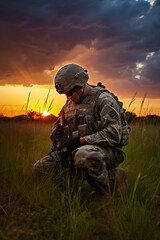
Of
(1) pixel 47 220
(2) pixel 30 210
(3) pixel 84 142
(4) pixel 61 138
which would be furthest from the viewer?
(4) pixel 61 138

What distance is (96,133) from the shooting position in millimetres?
2721

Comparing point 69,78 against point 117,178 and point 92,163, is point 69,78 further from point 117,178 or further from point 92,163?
point 117,178

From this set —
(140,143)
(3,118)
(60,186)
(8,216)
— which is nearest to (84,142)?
(60,186)

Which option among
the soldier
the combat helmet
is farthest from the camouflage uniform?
the combat helmet

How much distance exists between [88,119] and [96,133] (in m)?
0.25

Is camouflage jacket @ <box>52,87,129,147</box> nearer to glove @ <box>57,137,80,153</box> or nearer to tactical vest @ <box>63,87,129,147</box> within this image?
tactical vest @ <box>63,87,129,147</box>

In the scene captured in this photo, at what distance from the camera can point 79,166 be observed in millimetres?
2594

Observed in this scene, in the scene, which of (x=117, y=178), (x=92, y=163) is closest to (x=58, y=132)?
(x=92, y=163)

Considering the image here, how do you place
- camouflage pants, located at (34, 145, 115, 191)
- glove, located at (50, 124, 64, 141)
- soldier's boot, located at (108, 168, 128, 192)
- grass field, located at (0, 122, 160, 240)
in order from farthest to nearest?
glove, located at (50, 124, 64, 141) → soldier's boot, located at (108, 168, 128, 192) → camouflage pants, located at (34, 145, 115, 191) → grass field, located at (0, 122, 160, 240)

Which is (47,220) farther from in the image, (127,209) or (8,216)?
(127,209)

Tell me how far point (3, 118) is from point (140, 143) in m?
3.53

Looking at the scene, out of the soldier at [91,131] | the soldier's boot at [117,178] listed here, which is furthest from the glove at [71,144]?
the soldier's boot at [117,178]

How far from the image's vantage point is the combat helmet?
2.93 meters

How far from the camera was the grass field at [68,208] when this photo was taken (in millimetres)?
1863
